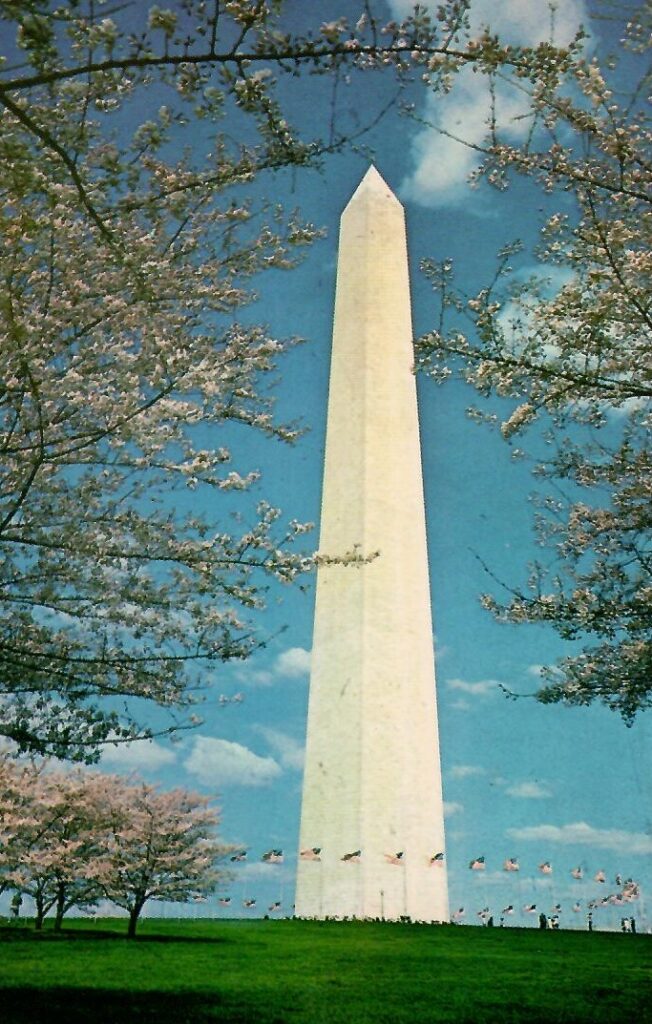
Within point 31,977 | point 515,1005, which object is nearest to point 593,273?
point 515,1005

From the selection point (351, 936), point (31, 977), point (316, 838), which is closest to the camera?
point (31, 977)

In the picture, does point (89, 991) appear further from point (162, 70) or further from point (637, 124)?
point (637, 124)

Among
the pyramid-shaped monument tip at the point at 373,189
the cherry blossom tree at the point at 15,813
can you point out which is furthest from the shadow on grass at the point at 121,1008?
the pyramid-shaped monument tip at the point at 373,189

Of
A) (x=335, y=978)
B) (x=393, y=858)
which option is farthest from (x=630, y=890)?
(x=335, y=978)

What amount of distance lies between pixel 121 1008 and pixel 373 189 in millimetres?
19685

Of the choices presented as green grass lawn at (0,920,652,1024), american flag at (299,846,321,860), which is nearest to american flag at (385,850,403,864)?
american flag at (299,846,321,860)

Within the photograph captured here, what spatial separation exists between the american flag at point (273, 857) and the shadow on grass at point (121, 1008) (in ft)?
30.7

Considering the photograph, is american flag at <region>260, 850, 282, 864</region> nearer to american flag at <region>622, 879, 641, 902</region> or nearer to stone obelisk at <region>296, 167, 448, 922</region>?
stone obelisk at <region>296, 167, 448, 922</region>

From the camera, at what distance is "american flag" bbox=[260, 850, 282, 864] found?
18125 mm

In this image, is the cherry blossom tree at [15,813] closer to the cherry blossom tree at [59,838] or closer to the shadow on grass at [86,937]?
the cherry blossom tree at [59,838]

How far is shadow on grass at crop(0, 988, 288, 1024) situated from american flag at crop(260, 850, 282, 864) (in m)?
9.34

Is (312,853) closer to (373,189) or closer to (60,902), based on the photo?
(60,902)

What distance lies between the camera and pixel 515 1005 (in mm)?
8422

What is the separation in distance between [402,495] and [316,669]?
166 inches
